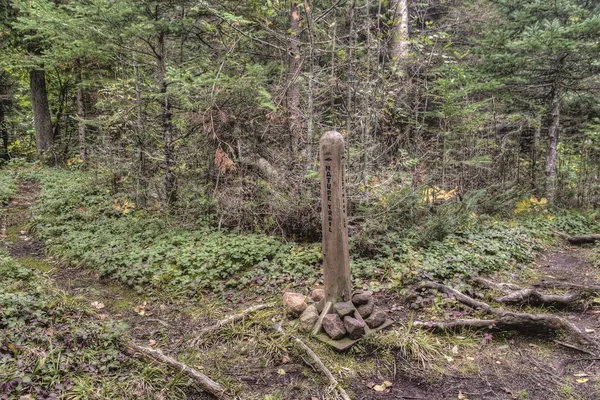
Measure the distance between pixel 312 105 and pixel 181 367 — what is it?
528 centimetres

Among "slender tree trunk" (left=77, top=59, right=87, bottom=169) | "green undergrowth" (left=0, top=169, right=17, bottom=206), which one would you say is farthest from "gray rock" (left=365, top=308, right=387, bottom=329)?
"slender tree trunk" (left=77, top=59, right=87, bottom=169)

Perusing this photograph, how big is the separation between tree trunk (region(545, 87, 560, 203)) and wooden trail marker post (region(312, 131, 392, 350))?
889 centimetres

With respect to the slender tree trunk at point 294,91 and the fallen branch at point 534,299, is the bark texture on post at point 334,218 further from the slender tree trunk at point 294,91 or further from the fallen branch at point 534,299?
the slender tree trunk at point 294,91

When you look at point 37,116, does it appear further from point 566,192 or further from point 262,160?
point 566,192

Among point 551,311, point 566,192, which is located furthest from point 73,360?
point 566,192

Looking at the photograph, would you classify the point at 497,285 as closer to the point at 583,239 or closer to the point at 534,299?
the point at 534,299

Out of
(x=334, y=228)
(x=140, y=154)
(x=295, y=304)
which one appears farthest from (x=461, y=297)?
(x=140, y=154)

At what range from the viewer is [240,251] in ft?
21.6

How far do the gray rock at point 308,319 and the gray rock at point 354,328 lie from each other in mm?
457

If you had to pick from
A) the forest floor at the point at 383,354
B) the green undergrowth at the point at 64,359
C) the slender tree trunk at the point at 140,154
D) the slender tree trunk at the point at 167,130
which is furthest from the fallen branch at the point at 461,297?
the slender tree trunk at the point at 140,154

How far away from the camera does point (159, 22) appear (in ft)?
23.9

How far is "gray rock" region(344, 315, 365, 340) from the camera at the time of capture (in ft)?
14.3

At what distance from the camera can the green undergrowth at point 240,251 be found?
600cm

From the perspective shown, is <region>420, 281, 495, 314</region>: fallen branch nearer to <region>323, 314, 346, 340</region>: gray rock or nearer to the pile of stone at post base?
the pile of stone at post base
